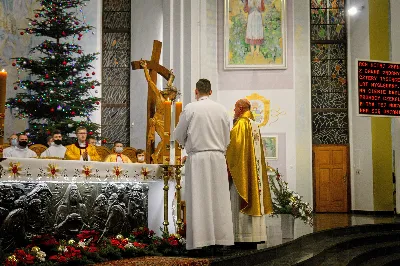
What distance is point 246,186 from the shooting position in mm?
6098

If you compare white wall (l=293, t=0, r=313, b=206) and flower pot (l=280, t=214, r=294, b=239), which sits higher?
white wall (l=293, t=0, r=313, b=206)

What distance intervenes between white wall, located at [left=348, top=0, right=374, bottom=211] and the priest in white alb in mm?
10052

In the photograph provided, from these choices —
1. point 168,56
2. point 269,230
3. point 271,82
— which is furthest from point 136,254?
point 271,82

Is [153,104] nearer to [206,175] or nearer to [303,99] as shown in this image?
[206,175]

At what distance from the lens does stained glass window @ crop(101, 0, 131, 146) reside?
638 inches

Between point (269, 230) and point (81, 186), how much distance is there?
369cm

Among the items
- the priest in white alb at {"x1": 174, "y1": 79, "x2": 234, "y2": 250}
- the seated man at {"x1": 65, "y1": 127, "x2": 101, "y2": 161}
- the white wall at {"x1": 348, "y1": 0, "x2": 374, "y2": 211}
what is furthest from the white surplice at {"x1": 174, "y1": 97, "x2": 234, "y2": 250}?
the white wall at {"x1": 348, "y1": 0, "x2": 374, "y2": 211}

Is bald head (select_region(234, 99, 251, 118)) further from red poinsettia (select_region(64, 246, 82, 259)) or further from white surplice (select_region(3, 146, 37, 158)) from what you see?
white surplice (select_region(3, 146, 37, 158))

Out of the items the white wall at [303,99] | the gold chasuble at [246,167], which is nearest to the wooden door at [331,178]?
the white wall at [303,99]

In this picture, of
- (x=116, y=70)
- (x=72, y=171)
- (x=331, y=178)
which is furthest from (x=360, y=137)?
(x=72, y=171)

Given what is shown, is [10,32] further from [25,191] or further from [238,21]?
[25,191]

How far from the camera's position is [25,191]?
5.26 m

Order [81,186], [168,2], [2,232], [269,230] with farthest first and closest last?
1. [168,2]
2. [269,230]
3. [81,186]
4. [2,232]

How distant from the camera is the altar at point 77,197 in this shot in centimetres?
510
